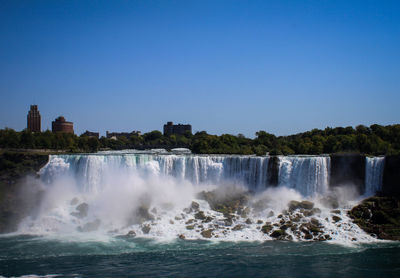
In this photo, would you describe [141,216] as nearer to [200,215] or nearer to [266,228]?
[200,215]

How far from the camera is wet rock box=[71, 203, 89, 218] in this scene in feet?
102

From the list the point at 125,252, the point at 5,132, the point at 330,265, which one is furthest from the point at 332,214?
the point at 5,132

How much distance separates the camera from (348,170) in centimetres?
3222

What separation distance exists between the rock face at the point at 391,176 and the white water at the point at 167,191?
3735 millimetres

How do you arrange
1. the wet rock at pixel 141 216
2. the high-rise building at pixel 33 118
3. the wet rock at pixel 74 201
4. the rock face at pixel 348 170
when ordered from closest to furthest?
1. the wet rock at pixel 141 216
2. the rock face at pixel 348 170
3. the wet rock at pixel 74 201
4. the high-rise building at pixel 33 118

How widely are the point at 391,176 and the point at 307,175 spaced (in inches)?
265

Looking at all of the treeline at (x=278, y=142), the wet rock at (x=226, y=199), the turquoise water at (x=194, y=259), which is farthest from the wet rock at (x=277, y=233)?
the treeline at (x=278, y=142)

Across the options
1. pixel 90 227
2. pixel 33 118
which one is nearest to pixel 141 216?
pixel 90 227

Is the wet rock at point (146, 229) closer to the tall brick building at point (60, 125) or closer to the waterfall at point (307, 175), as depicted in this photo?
the waterfall at point (307, 175)

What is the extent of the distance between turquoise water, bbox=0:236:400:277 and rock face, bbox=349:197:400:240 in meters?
1.65

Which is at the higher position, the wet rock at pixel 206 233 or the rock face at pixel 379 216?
the rock face at pixel 379 216

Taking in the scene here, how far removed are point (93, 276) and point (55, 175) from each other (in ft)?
64.4

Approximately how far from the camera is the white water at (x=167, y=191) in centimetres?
2825

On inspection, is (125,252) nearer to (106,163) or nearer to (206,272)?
(206,272)
